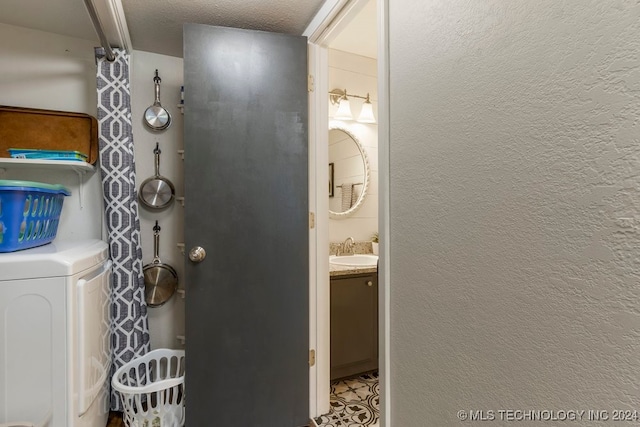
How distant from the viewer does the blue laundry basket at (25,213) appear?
50.2 inches

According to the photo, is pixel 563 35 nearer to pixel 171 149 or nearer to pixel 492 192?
pixel 492 192

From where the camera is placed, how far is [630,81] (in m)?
0.56

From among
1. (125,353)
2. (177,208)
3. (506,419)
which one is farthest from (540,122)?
(125,353)

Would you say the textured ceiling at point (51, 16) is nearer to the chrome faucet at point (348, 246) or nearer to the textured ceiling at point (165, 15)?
the textured ceiling at point (165, 15)

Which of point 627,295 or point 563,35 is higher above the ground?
point 563,35

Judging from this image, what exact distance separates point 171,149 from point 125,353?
49.2 inches

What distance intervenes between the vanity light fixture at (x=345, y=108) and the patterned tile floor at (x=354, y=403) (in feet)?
6.26

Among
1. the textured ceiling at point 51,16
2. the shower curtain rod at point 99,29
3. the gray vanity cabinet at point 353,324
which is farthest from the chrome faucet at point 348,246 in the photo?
the textured ceiling at point 51,16

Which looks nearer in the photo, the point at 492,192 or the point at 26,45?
the point at 492,192

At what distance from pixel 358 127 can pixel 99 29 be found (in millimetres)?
1843

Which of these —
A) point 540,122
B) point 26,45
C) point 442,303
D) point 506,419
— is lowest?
point 506,419

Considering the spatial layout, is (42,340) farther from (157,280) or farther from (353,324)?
(353,324)

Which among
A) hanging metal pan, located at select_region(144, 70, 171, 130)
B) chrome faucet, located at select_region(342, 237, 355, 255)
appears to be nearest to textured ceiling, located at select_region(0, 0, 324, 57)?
hanging metal pan, located at select_region(144, 70, 171, 130)

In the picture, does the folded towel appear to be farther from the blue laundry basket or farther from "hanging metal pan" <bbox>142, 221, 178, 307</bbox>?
the blue laundry basket
